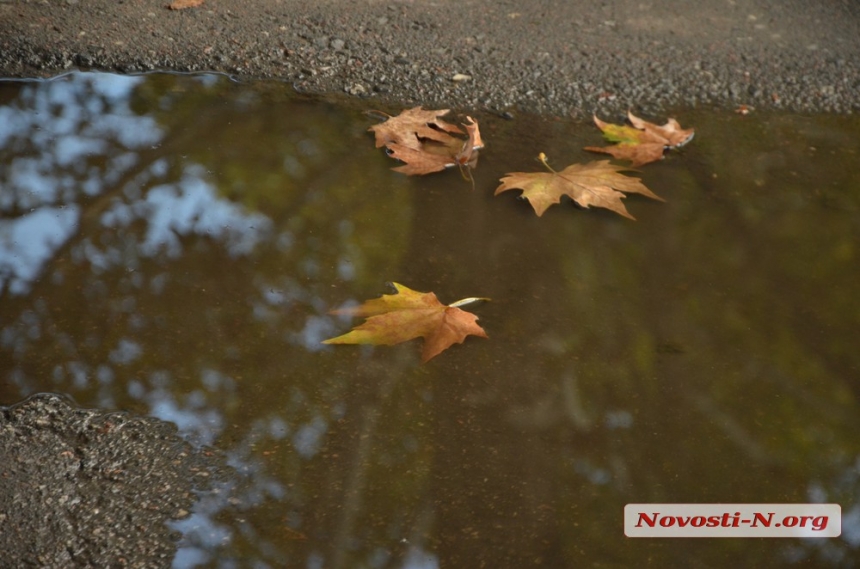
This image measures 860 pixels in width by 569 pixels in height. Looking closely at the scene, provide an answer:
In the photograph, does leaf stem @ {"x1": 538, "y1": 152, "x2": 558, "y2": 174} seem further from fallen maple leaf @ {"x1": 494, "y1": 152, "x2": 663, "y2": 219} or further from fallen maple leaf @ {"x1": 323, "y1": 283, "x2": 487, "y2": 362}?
fallen maple leaf @ {"x1": 323, "y1": 283, "x2": 487, "y2": 362}

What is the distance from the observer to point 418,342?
1736 millimetres

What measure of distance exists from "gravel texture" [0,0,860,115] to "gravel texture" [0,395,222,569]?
4.55ft

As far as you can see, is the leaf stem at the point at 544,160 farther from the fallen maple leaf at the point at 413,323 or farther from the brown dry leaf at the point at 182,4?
→ the brown dry leaf at the point at 182,4

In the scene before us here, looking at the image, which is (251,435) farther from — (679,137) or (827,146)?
(827,146)

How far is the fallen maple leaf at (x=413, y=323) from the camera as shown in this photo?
1705mm

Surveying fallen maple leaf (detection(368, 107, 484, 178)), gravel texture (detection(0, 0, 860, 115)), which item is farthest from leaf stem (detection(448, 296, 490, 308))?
gravel texture (detection(0, 0, 860, 115))

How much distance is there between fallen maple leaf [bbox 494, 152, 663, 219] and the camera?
2104 millimetres

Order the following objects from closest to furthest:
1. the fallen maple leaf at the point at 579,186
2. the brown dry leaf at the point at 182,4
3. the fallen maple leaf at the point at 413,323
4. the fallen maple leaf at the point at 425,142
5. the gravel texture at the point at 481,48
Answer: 1. the fallen maple leaf at the point at 413,323
2. the fallen maple leaf at the point at 579,186
3. the fallen maple leaf at the point at 425,142
4. the gravel texture at the point at 481,48
5. the brown dry leaf at the point at 182,4

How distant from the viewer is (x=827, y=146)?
2.44 metres

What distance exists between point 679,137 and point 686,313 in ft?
2.54

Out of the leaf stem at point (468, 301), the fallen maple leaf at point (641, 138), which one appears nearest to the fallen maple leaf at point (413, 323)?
the leaf stem at point (468, 301)

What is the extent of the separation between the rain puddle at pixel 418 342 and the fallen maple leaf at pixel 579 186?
0.04 m

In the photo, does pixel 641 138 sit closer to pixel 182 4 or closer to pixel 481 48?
pixel 481 48

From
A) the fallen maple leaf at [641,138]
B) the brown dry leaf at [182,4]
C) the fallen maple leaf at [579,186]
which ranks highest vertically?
the fallen maple leaf at [641,138]
